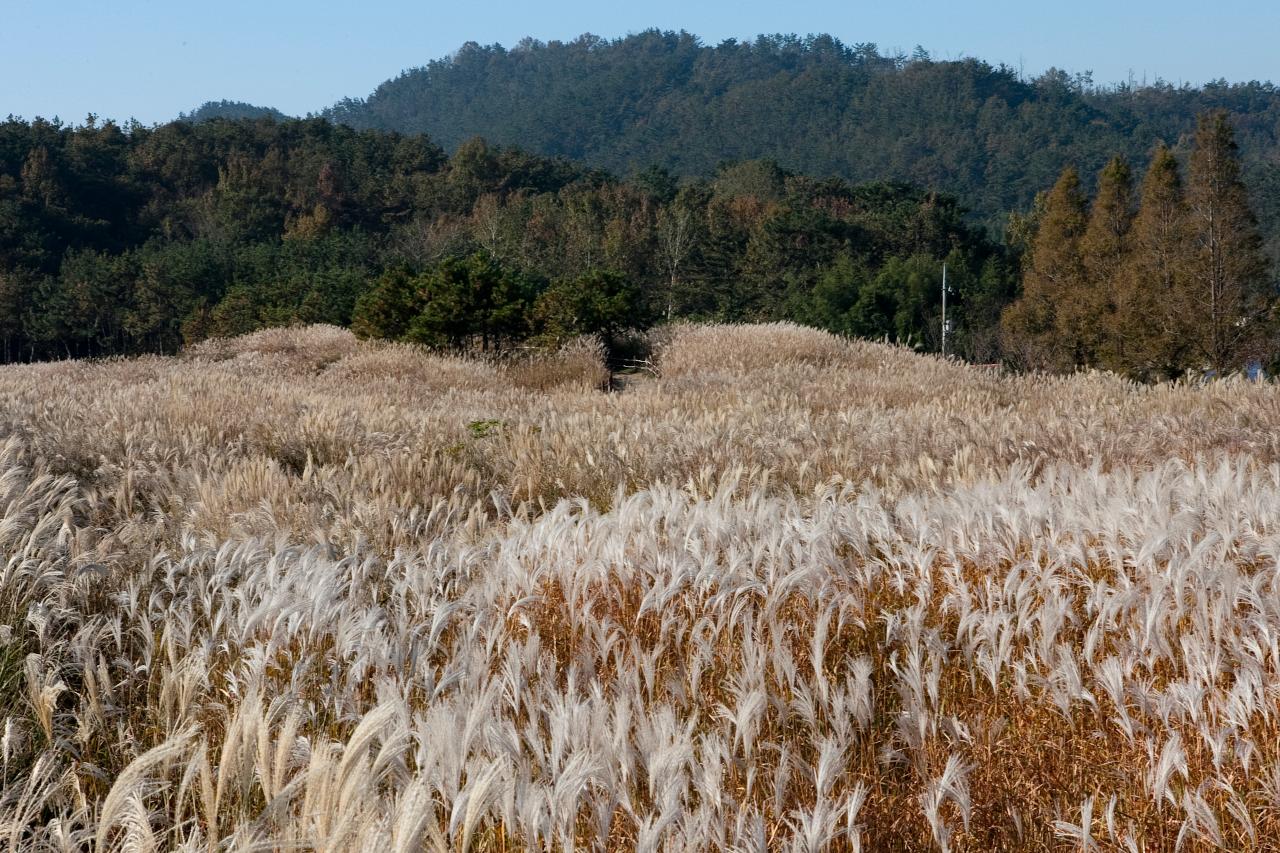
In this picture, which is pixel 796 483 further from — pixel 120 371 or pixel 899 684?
pixel 120 371

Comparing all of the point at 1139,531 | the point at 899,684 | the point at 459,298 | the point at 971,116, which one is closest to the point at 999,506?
the point at 1139,531

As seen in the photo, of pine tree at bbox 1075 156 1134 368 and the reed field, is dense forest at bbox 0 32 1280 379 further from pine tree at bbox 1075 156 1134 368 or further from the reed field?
the reed field

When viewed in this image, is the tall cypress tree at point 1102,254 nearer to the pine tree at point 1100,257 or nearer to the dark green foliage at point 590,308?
the pine tree at point 1100,257

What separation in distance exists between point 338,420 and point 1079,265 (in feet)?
97.9

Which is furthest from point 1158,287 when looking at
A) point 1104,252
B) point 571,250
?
point 571,250

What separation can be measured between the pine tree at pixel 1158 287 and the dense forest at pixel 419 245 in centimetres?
→ 731

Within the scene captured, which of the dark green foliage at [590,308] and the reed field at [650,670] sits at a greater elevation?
the reed field at [650,670]

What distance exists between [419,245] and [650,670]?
61392mm

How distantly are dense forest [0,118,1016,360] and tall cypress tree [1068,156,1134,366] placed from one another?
5873mm

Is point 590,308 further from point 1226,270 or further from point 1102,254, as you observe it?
point 1102,254

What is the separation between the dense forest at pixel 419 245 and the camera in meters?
23.9

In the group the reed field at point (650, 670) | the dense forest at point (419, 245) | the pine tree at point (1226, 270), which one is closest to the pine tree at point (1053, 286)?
the dense forest at point (419, 245)

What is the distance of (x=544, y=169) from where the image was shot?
89688 mm

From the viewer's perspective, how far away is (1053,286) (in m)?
32.0
